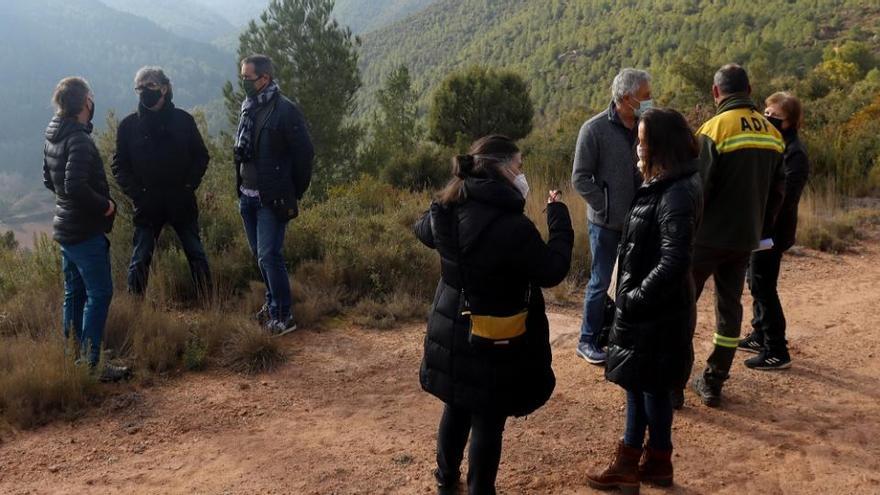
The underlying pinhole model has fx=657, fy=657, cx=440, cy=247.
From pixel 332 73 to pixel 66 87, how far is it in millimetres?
19427

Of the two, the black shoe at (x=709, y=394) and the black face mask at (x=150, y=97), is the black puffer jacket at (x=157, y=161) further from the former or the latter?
the black shoe at (x=709, y=394)

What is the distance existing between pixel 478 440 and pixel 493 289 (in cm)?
63

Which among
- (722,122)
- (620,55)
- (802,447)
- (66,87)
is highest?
(620,55)

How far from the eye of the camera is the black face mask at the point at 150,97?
191 inches

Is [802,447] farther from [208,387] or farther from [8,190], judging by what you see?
[8,190]

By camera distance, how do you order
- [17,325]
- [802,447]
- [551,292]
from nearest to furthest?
[802,447], [17,325], [551,292]

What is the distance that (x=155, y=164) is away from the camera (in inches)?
197

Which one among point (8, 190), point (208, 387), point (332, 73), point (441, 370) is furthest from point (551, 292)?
point (8, 190)

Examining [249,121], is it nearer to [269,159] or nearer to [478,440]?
[269,159]

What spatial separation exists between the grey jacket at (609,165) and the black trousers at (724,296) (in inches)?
24.3

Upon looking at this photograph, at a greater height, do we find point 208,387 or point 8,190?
point 208,387

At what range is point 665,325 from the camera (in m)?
2.79

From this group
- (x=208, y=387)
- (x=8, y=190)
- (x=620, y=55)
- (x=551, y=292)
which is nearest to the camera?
(x=208, y=387)

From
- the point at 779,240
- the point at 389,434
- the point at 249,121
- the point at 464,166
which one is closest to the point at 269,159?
the point at 249,121
